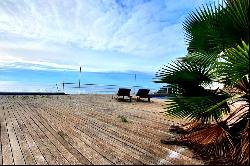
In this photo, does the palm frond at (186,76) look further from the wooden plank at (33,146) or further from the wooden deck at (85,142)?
the wooden plank at (33,146)

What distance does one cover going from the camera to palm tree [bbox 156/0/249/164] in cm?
471

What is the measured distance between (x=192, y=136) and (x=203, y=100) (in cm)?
88

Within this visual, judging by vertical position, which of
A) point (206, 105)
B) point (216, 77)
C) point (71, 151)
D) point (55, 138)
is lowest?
point (71, 151)

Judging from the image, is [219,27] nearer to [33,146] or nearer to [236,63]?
[236,63]

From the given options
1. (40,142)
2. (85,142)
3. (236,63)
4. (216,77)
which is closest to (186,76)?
(216,77)

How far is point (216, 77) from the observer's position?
18.6 feet

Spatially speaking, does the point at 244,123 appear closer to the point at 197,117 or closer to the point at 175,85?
the point at 197,117

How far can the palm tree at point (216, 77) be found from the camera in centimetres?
471

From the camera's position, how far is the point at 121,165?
4.56 meters

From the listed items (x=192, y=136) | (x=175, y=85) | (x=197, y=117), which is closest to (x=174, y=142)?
(x=192, y=136)

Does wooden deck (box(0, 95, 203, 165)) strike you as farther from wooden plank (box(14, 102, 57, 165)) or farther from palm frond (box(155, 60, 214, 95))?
palm frond (box(155, 60, 214, 95))

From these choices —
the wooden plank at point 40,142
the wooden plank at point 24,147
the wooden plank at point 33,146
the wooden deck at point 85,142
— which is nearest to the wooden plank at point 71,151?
the wooden deck at point 85,142

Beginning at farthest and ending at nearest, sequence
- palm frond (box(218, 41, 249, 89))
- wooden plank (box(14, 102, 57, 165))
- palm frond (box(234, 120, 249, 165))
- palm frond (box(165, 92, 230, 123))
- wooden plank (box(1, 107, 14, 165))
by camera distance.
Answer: palm frond (box(165, 92, 230, 123)) < wooden plank (box(14, 102, 57, 165)) < wooden plank (box(1, 107, 14, 165)) < palm frond (box(234, 120, 249, 165)) < palm frond (box(218, 41, 249, 89))

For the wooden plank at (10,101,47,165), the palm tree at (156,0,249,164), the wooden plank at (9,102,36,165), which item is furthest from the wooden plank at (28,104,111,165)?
the palm tree at (156,0,249,164)
